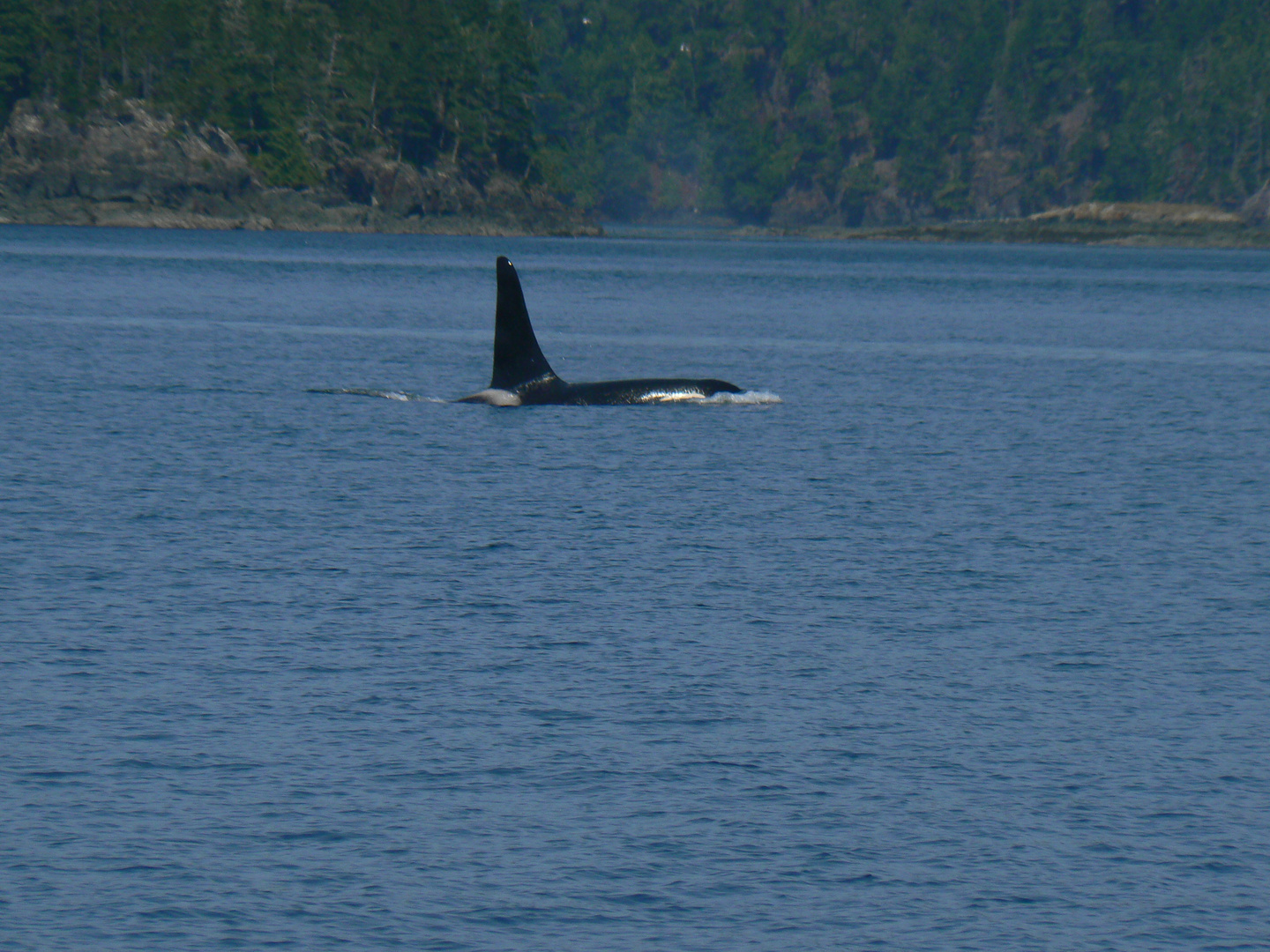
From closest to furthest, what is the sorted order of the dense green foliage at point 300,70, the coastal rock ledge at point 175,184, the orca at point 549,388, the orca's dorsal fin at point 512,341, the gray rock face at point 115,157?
the orca's dorsal fin at point 512,341 → the orca at point 549,388 → the gray rock face at point 115,157 → the coastal rock ledge at point 175,184 → the dense green foliage at point 300,70

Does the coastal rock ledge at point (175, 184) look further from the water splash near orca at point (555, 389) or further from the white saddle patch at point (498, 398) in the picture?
the water splash near orca at point (555, 389)

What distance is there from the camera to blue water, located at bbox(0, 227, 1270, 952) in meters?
12.8

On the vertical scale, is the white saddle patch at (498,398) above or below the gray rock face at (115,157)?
below

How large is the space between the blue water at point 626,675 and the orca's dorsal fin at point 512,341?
1.71 meters

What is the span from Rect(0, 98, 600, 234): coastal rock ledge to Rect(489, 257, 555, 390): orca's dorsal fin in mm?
146106

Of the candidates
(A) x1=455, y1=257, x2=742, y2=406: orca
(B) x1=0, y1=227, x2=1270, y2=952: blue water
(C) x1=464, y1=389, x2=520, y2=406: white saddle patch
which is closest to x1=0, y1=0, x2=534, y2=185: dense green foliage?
(B) x1=0, y1=227, x2=1270, y2=952: blue water

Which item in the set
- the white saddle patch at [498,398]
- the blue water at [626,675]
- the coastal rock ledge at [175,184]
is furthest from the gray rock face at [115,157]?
the white saddle patch at [498,398]

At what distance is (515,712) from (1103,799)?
18.3ft

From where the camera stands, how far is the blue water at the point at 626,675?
12.8 meters

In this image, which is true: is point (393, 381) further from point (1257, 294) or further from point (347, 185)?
point (347, 185)

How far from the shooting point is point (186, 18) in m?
188

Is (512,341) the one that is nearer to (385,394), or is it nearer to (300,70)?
(385,394)

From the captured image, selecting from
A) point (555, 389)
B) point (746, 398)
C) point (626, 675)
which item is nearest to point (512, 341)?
point (555, 389)

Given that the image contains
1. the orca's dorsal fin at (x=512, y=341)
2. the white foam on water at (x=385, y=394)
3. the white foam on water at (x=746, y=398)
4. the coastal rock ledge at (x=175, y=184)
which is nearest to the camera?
the orca's dorsal fin at (x=512, y=341)
